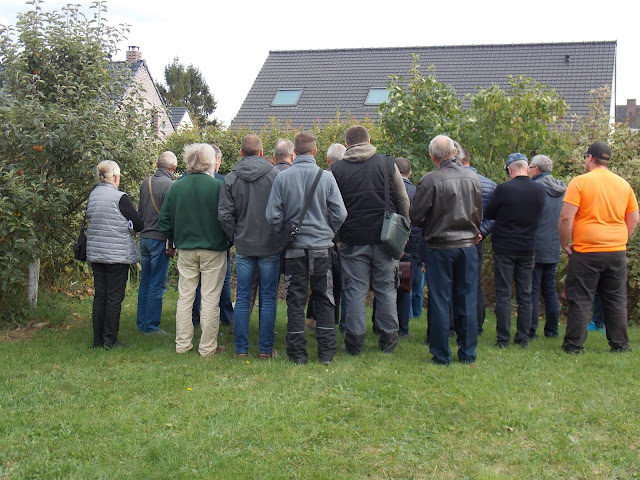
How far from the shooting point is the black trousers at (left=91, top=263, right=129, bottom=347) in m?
6.51

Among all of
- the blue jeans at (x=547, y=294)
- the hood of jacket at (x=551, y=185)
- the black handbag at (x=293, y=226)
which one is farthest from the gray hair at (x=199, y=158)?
the blue jeans at (x=547, y=294)

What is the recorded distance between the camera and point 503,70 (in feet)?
76.5

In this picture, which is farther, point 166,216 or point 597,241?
point 166,216

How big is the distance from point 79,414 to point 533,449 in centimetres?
321

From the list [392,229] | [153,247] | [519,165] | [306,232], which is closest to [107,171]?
[153,247]

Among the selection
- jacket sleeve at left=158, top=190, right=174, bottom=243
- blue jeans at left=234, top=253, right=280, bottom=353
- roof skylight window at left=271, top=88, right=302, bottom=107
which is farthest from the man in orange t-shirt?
roof skylight window at left=271, top=88, right=302, bottom=107

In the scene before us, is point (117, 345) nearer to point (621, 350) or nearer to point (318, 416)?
point (318, 416)

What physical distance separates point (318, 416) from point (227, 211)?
7.66 ft

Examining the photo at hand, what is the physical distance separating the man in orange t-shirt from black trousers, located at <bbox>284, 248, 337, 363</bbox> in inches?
96.4

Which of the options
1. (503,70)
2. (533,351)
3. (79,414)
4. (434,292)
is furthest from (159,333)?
(503,70)

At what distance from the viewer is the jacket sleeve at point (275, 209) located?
19.2 ft

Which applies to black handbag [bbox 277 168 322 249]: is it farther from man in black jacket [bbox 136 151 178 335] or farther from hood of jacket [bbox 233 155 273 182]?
man in black jacket [bbox 136 151 178 335]

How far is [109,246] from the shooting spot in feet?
21.0

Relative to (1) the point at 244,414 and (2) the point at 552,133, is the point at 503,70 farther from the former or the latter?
(1) the point at 244,414
